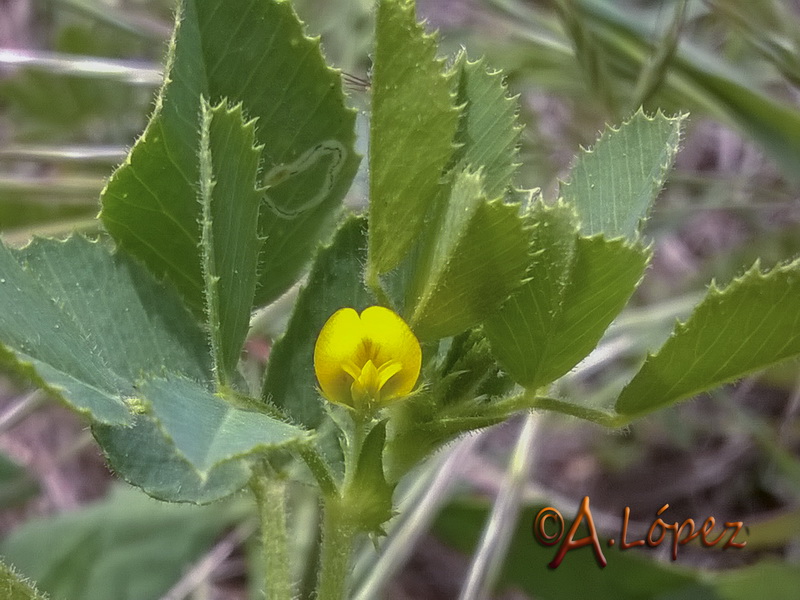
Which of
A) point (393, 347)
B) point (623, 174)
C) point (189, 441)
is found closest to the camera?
point (189, 441)

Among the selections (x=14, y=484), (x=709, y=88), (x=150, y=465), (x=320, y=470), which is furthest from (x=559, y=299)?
(x=14, y=484)

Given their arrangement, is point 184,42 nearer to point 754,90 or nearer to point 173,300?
point 173,300

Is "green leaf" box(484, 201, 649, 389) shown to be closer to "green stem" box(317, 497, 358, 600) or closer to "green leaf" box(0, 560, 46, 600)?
"green stem" box(317, 497, 358, 600)

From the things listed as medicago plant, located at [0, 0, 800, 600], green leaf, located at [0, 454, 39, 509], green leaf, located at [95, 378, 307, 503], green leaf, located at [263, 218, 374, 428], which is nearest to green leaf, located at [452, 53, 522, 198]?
medicago plant, located at [0, 0, 800, 600]

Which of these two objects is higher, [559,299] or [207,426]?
[559,299]

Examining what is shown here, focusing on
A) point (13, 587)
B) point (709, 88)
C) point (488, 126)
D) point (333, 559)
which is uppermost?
point (709, 88)

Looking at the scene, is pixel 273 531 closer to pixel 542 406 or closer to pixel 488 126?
pixel 542 406

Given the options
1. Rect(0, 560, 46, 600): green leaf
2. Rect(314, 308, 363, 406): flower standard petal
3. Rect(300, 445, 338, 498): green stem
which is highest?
Rect(314, 308, 363, 406): flower standard petal
